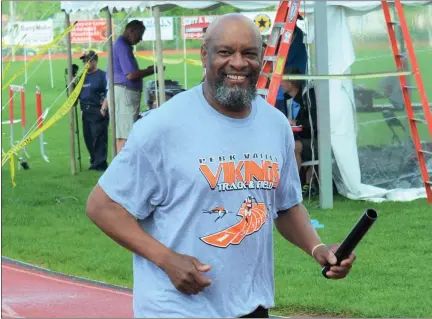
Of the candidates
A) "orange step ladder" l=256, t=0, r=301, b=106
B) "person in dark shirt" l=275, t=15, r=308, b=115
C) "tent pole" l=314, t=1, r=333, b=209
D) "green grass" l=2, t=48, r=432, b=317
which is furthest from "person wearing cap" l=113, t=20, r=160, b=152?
"orange step ladder" l=256, t=0, r=301, b=106

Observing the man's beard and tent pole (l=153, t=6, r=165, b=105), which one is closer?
the man's beard

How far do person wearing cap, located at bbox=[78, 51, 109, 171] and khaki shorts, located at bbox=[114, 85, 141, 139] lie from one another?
1.99 m

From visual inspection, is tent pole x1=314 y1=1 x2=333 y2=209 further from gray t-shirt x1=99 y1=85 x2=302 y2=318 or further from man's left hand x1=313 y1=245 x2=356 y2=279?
gray t-shirt x1=99 y1=85 x2=302 y2=318

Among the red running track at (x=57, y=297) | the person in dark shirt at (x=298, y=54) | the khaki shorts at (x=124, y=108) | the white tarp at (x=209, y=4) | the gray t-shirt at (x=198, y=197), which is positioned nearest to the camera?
the gray t-shirt at (x=198, y=197)

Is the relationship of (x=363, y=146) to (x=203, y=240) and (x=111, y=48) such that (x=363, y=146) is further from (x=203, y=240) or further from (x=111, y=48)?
(x=203, y=240)

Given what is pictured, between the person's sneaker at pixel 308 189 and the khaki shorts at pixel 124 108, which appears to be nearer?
the person's sneaker at pixel 308 189

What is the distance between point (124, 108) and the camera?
17.2m

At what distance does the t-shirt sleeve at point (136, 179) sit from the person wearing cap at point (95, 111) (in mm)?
15114

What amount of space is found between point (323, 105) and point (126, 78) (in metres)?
4.71

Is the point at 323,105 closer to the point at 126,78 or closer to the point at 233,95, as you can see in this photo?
the point at 126,78

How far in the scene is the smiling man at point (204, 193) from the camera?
4.09 metres

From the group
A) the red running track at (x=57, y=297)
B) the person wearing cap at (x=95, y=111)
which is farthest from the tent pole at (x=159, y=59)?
the person wearing cap at (x=95, y=111)

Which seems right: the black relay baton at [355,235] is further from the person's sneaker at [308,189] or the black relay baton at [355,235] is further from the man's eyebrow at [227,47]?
the person's sneaker at [308,189]

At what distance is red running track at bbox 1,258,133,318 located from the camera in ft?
28.4
